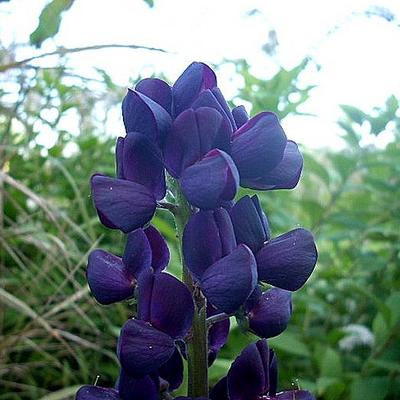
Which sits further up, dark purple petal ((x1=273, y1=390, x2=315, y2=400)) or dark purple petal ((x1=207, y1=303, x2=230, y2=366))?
dark purple petal ((x1=207, y1=303, x2=230, y2=366))

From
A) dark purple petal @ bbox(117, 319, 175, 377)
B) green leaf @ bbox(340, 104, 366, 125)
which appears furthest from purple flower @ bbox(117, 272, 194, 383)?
green leaf @ bbox(340, 104, 366, 125)

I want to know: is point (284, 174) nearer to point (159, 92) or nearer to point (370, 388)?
point (159, 92)

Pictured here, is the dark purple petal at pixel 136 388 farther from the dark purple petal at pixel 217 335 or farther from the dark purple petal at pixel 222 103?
the dark purple petal at pixel 222 103

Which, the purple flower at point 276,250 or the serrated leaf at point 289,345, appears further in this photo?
the serrated leaf at point 289,345

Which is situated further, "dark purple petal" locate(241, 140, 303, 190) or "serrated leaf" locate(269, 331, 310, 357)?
"serrated leaf" locate(269, 331, 310, 357)

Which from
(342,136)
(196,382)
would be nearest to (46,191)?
(342,136)

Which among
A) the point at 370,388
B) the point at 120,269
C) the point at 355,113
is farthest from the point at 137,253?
the point at 355,113

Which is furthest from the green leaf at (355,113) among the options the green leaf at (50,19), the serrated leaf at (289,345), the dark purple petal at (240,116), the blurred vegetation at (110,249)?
the dark purple petal at (240,116)

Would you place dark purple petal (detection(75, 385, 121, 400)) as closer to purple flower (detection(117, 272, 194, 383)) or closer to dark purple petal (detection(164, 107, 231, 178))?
purple flower (detection(117, 272, 194, 383))
